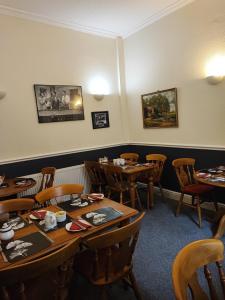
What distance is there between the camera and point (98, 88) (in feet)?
14.3

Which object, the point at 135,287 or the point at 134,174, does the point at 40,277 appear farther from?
the point at 134,174

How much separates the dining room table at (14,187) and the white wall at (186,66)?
7.92 ft

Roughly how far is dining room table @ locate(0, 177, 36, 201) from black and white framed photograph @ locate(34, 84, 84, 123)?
1099 millimetres

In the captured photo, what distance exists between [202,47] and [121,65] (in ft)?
5.84

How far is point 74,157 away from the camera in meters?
4.10

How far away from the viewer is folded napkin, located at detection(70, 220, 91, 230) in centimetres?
158

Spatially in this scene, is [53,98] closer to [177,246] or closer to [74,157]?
[74,157]

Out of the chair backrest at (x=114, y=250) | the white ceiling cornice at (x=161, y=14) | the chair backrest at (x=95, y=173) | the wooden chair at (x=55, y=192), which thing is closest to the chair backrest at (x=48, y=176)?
Result: the chair backrest at (x=95, y=173)

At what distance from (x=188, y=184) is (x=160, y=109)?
4.78 ft

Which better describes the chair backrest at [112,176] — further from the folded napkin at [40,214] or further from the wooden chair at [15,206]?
the folded napkin at [40,214]

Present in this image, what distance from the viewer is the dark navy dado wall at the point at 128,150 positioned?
339 centimetres

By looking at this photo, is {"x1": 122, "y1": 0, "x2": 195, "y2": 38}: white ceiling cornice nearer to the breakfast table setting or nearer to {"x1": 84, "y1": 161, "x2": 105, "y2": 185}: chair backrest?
the breakfast table setting

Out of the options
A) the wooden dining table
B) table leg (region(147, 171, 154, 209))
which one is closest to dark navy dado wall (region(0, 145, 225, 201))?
table leg (region(147, 171, 154, 209))

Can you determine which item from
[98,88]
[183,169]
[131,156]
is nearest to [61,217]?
[183,169]
